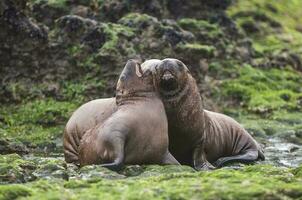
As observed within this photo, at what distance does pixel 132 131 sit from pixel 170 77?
1070 mm

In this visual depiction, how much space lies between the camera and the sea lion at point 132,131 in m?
8.99

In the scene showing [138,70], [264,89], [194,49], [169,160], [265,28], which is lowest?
[264,89]

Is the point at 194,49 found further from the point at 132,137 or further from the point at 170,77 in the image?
the point at 132,137

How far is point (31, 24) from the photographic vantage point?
1559 centimetres

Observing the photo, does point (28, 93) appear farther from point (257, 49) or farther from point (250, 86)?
point (257, 49)

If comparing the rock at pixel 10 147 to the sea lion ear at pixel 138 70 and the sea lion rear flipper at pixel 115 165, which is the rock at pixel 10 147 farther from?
the sea lion rear flipper at pixel 115 165

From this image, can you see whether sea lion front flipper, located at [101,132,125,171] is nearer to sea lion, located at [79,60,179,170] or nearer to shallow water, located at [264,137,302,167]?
sea lion, located at [79,60,179,170]

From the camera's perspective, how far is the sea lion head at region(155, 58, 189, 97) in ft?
32.0

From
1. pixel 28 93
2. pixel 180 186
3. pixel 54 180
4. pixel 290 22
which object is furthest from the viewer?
pixel 290 22

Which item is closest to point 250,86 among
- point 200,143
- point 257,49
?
point 257,49

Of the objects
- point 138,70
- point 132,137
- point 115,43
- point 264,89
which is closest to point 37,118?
point 115,43

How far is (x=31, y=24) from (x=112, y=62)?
1.99 meters

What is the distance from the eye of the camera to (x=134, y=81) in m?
9.79

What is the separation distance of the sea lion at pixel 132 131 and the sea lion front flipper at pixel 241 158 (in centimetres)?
159
